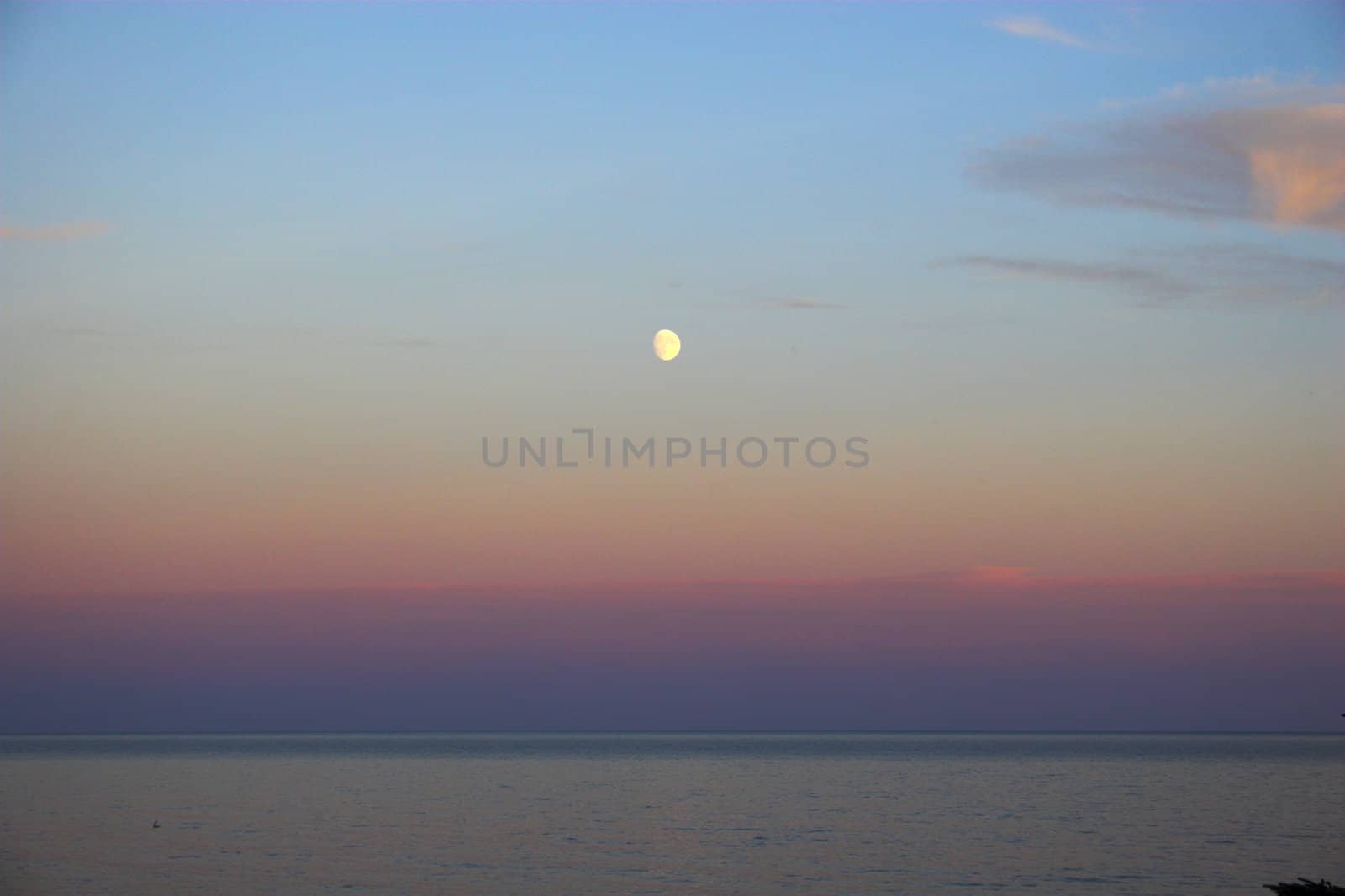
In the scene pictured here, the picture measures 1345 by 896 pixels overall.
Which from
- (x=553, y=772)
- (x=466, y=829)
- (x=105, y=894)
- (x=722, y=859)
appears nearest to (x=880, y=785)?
(x=553, y=772)

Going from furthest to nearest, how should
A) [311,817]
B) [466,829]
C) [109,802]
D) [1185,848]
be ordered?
[109,802] < [311,817] < [466,829] < [1185,848]

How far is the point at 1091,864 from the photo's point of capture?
191ft

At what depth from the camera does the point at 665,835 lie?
70.7 m

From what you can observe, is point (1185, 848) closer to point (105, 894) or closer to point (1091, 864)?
point (1091, 864)

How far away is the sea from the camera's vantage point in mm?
53781

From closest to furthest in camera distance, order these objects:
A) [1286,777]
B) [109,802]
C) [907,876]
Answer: [907,876], [109,802], [1286,777]

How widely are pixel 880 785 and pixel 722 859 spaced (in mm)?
62914

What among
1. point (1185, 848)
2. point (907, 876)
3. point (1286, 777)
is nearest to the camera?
point (907, 876)

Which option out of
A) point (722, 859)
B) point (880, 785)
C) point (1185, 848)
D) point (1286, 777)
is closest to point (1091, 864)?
point (1185, 848)

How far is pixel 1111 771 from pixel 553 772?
61.7m

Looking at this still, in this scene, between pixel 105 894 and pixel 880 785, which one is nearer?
pixel 105 894

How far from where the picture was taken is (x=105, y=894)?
51094mm

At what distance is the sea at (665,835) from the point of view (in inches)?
2117

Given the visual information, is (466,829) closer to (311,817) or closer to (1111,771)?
(311,817)
